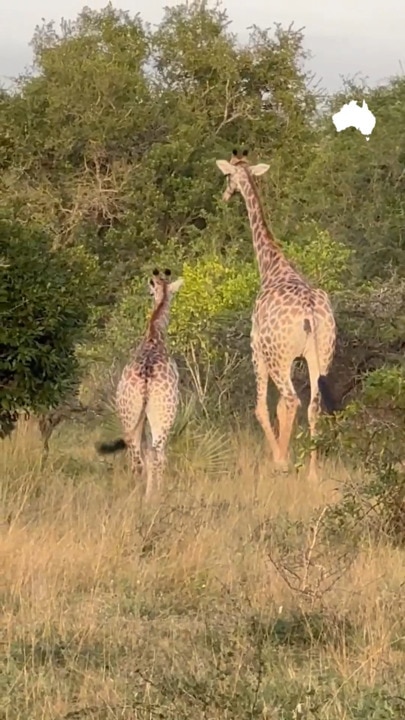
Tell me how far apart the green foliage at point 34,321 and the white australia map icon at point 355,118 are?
9009 mm

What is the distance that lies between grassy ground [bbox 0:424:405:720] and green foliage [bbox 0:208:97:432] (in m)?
0.67

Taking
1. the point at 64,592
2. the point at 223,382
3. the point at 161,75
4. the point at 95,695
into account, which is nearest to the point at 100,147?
the point at 161,75

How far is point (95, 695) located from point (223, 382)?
24.3ft

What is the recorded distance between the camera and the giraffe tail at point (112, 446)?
863cm

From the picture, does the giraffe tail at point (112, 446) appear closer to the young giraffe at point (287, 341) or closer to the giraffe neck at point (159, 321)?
the giraffe neck at point (159, 321)

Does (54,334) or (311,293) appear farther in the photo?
(311,293)

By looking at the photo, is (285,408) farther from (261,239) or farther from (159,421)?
(261,239)

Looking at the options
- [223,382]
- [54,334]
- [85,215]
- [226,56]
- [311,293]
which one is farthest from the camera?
[226,56]

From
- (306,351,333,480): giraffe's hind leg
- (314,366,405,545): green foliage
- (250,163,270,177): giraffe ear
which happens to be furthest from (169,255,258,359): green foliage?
(314,366,405,545): green foliage

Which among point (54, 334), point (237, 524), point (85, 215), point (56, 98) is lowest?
point (237, 524)

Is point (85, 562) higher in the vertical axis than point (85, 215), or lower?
lower

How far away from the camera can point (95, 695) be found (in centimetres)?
382

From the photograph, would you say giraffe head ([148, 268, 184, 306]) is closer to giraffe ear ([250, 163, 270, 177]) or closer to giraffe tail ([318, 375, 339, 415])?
giraffe ear ([250, 163, 270, 177])

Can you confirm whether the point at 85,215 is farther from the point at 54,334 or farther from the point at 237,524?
the point at 237,524
